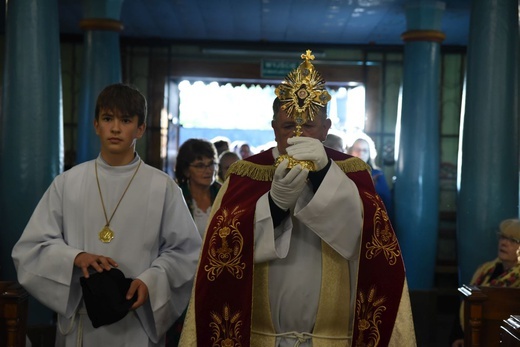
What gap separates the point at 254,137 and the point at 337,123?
1562mm

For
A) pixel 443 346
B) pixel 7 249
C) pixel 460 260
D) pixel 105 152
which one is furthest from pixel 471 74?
pixel 105 152

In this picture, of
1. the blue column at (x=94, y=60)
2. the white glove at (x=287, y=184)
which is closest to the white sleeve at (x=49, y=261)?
the white glove at (x=287, y=184)

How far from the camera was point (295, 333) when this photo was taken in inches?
137

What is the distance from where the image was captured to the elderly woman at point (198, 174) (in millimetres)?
A: 5762

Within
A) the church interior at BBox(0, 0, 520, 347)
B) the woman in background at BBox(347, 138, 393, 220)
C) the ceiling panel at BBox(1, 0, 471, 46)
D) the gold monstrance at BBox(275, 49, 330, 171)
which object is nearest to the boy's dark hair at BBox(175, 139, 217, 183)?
the church interior at BBox(0, 0, 520, 347)

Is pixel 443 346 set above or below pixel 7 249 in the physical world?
below

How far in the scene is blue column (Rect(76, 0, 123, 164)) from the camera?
11.1m

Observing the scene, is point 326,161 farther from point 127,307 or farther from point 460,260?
point 460,260

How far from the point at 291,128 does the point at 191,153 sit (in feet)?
8.14

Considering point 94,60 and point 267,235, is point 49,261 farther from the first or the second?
point 94,60

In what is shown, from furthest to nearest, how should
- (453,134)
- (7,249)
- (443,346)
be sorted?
(453,134) < (443,346) < (7,249)

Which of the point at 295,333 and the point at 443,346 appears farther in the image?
the point at 443,346

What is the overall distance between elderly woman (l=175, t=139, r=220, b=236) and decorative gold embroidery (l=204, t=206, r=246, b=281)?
2200 mm

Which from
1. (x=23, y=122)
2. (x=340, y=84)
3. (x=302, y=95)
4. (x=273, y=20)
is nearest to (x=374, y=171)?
(x=273, y=20)
